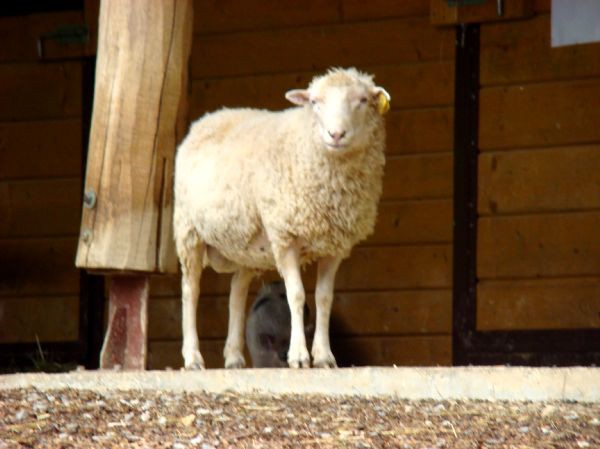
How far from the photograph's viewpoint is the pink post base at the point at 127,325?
7.51m

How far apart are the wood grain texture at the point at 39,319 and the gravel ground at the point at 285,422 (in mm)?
3949

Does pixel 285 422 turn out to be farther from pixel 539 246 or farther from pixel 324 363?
pixel 539 246

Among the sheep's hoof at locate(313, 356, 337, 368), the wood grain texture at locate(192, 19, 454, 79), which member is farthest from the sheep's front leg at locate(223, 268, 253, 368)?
the wood grain texture at locate(192, 19, 454, 79)

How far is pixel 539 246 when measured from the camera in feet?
31.0

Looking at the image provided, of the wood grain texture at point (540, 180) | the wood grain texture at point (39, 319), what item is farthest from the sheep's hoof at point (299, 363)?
the wood grain texture at point (39, 319)

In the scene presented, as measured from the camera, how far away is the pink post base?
7509 mm

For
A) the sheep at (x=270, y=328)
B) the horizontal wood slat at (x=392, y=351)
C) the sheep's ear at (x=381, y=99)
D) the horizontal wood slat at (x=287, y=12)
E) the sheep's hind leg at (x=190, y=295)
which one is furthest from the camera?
the horizontal wood slat at (x=287, y=12)

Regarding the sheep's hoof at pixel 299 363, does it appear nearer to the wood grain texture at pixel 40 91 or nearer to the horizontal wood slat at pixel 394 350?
the horizontal wood slat at pixel 394 350

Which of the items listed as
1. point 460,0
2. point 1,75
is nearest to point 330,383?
point 460,0

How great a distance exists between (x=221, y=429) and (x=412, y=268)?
401cm

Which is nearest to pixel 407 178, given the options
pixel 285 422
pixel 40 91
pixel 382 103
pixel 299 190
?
pixel 382 103

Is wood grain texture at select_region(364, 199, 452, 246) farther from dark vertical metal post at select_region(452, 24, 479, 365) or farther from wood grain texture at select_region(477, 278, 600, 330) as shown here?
wood grain texture at select_region(477, 278, 600, 330)

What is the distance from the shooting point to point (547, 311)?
368 inches

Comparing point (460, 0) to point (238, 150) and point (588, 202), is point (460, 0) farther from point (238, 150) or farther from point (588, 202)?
point (238, 150)
